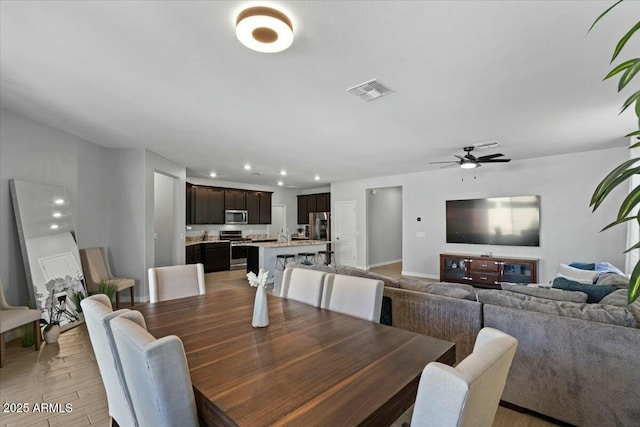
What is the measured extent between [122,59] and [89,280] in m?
3.52

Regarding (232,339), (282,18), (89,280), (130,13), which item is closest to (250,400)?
(232,339)

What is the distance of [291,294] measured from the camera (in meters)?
2.38

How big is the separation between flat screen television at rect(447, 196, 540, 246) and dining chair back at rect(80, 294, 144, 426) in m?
6.53

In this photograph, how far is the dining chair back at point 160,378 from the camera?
95 centimetres

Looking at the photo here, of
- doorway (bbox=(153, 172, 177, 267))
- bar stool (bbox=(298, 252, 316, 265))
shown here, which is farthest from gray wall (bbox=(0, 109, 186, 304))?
bar stool (bbox=(298, 252, 316, 265))

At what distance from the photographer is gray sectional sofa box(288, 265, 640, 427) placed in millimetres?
1757

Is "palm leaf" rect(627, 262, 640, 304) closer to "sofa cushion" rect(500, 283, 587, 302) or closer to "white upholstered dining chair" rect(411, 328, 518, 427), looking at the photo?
"white upholstered dining chair" rect(411, 328, 518, 427)

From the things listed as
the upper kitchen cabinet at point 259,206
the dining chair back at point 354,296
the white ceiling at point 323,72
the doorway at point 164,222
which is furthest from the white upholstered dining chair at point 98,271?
the upper kitchen cabinet at point 259,206

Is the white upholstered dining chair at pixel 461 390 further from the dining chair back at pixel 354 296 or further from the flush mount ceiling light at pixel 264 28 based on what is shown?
the flush mount ceiling light at pixel 264 28

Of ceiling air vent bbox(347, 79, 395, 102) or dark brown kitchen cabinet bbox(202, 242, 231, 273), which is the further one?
dark brown kitchen cabinet bbox(202, 242, 231, 273)

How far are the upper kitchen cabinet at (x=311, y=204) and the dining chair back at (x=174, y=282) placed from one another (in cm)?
695

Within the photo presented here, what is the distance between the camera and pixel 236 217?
348 inches

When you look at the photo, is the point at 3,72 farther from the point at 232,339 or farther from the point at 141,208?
the point at 232,339

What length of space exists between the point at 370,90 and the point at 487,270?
15.7ft
